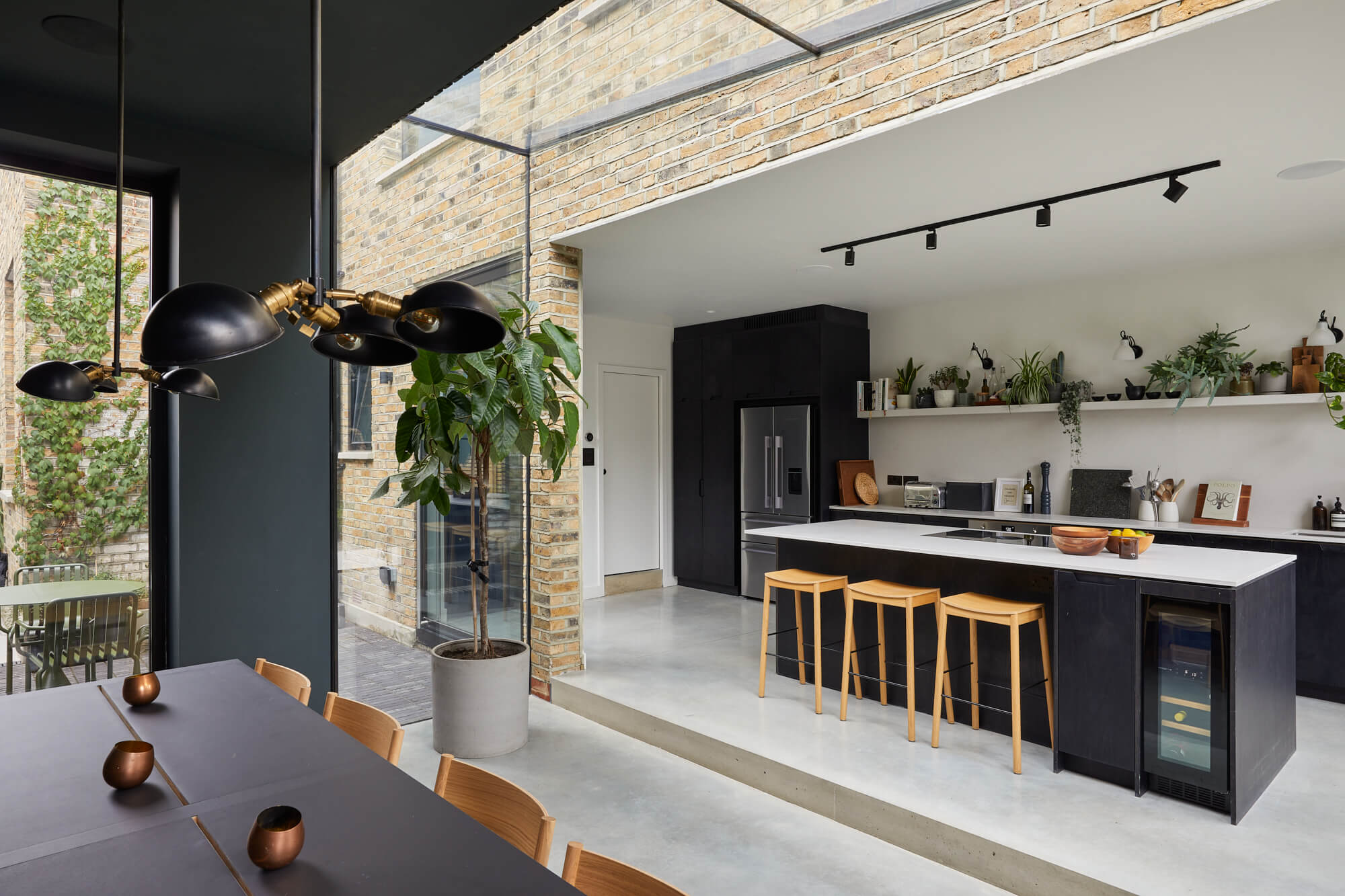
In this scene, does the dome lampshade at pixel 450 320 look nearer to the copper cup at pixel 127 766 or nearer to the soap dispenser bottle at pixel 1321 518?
the copper cup at pixel 127 766

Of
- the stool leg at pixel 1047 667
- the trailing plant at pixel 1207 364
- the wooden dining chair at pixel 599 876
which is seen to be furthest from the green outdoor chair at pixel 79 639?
the trailing plant at pixel 1207 364

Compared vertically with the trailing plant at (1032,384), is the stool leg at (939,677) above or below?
below

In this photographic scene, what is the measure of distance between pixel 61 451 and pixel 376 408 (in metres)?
1.33

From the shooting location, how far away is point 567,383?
3.98 metres

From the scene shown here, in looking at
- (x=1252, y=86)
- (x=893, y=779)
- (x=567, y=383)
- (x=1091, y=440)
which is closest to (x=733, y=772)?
(x=893, y=779)

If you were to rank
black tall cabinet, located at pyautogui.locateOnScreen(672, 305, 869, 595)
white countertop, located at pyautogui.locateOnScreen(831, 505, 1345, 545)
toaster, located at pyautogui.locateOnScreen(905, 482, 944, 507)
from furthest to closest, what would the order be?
1. black tall cabinet, located at pyautogui.locateOnScreen(672, 305, 869, 595)
2. toaster, located at pyautogui.locateOnScreen(905, 482, 944, 507)
3. white countertop, located at pyautogui.locateOnScreen(831, 505, 1345, 545)

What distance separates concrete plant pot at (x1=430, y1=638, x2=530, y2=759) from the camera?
12.1ft

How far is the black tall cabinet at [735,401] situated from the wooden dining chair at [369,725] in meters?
4.78

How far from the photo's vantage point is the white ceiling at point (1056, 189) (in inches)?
100

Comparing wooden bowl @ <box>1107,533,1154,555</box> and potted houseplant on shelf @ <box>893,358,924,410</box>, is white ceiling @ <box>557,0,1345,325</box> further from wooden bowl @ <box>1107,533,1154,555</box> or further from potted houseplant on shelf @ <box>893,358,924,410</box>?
wooden bowl @ <box>1107,533,1154,555</box>

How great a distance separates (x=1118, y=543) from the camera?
3.32 m

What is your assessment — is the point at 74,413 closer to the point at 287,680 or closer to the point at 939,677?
the point at 287,680

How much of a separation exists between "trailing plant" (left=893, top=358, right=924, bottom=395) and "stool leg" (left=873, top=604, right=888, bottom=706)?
293cm

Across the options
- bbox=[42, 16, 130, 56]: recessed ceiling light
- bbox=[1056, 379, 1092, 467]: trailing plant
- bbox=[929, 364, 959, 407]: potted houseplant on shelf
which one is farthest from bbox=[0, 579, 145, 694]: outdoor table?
bbox=[1056, 379, 1092, 467]: trailing plant
